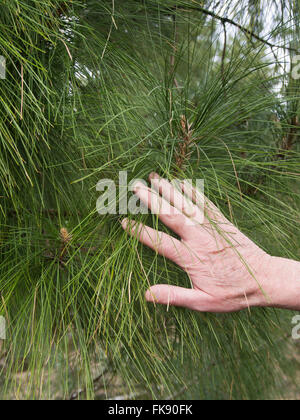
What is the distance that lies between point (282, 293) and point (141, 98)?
0.93 ft

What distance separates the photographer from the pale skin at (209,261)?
0.41 m

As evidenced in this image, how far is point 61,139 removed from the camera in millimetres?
461

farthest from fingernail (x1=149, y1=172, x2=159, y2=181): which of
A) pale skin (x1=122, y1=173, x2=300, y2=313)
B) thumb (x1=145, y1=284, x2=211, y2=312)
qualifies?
thumb (x1=145, y1=284, x2=211, y2=312)

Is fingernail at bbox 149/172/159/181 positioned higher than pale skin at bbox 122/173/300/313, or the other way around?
fingernail at bbox 149/172/159/181

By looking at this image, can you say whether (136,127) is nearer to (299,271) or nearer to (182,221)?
(182,221)

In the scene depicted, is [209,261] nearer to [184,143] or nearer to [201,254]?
[201,254]

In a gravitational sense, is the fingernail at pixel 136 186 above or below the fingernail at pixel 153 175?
below

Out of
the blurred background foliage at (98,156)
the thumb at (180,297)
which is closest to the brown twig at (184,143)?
the blurred background foliage at (98,156)

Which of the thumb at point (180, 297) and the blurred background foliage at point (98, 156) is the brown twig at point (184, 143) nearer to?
the blurred background foliage at point (98, 156)

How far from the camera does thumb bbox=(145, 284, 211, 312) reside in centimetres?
42

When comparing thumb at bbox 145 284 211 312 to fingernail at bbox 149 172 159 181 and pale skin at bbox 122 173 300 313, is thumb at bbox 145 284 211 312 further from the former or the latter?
fingernail at bbox 149 172 159 181

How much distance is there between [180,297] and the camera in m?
0.44

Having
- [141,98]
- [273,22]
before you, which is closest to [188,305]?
[141,98]

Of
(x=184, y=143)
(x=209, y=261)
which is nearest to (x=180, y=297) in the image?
(x=209, y=261)
